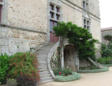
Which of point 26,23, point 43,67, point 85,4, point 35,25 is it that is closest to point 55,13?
point 35,25

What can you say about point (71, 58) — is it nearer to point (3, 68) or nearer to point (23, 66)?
point (23, 66)

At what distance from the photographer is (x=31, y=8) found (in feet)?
27.8

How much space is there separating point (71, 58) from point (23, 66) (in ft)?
19.2

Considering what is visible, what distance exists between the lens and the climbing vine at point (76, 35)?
750 cm

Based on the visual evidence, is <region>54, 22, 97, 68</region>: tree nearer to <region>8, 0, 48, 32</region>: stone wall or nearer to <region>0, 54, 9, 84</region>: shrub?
<region>8, 0, 48, 32</region>: stone wall

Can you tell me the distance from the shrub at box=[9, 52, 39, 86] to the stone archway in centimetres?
506

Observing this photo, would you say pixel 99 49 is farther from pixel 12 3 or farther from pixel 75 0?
pixel 12 3

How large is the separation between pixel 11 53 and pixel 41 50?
2.26m

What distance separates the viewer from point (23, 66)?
512 cm

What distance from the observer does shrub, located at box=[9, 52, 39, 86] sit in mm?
4739

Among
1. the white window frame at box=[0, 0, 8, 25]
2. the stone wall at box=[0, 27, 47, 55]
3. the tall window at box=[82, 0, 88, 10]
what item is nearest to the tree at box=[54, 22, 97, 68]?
the stone wall at box=[0, 27, 47, 55]

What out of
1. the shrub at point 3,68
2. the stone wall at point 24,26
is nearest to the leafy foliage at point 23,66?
the shrub at point 3,68

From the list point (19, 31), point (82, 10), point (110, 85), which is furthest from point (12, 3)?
point (82, 10)

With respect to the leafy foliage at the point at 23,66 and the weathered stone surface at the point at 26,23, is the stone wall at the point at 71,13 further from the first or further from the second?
the leafy foliage at the point at 23,66
